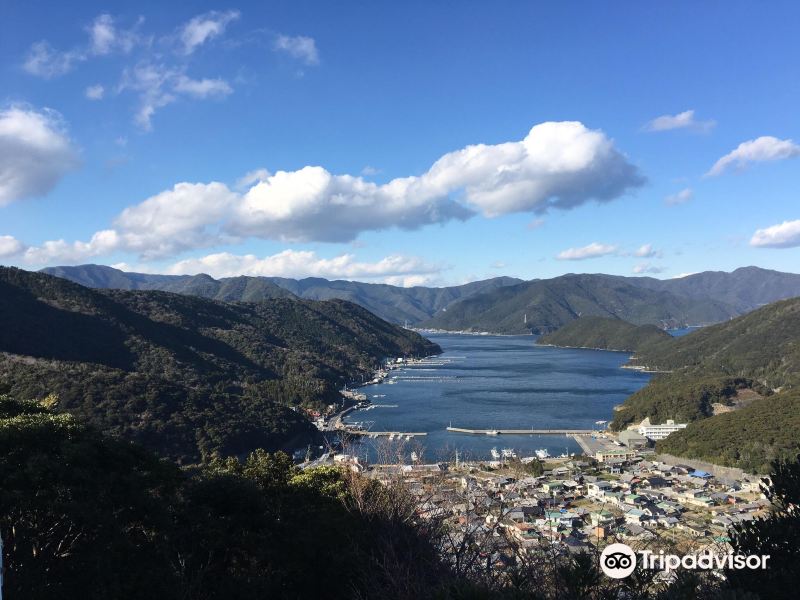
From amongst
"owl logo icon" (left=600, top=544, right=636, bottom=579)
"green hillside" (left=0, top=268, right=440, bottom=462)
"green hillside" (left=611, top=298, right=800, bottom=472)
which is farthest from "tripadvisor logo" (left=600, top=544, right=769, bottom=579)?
"green hillside" (left=611, top=298, right=800, bottom=472)

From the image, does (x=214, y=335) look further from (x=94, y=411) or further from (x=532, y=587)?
(x=532, y=587)

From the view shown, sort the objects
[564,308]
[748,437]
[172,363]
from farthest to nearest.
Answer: [564,308] → [172,363] → [748,437]

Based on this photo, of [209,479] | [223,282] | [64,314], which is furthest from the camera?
[223,282]

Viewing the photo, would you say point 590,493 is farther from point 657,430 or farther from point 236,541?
point 657,430

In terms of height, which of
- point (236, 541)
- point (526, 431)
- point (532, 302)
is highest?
point (532, 302)

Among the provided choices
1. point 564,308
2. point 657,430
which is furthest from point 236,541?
point 564,308

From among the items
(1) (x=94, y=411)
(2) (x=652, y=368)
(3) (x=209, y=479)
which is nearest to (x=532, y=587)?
(3) (x=209, y=479)
